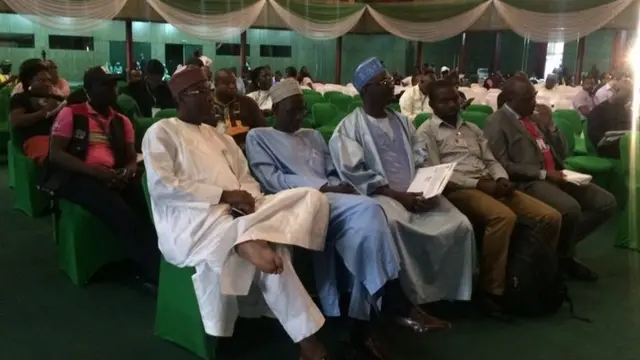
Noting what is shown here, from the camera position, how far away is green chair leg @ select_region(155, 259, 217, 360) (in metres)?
2.69

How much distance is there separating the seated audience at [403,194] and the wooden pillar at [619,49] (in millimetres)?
8433

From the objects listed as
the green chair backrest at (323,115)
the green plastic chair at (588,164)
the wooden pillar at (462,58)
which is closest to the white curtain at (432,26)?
the wooden pillar at (462,58)

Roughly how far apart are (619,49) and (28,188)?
380 inches

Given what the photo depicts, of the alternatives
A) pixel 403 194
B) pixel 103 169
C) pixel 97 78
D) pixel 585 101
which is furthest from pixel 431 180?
pixel 585 101

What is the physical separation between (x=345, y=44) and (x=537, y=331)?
412 inches

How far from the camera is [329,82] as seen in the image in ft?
43.0

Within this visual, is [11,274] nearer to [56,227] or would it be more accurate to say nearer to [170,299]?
→ [56,227]

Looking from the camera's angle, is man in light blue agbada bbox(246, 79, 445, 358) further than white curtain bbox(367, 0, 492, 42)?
No

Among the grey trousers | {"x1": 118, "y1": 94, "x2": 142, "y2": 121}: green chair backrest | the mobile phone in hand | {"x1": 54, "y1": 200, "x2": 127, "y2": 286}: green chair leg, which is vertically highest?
{"x1": 118, "y1": 94, "x2": 142, "y2": 121}: green chair backrest

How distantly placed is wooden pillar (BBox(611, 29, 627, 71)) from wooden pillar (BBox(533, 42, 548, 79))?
1147 millimetres

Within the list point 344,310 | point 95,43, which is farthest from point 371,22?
point 344,310

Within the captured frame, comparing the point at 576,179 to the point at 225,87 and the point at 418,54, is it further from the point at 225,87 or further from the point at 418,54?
the point at 418,54

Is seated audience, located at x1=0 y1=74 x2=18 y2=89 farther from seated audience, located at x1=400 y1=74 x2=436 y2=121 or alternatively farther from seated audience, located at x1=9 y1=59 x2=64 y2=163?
seated audience, located at x1=400 y1=74 x2=436 y2=121

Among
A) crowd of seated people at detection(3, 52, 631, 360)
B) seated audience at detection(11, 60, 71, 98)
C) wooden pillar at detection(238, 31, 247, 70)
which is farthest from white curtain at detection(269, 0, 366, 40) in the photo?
crowd of seated people at detection(3, 52, 631, 360)
